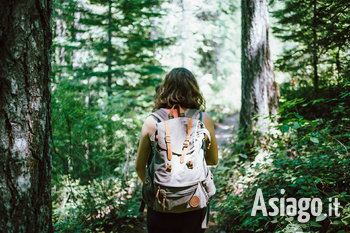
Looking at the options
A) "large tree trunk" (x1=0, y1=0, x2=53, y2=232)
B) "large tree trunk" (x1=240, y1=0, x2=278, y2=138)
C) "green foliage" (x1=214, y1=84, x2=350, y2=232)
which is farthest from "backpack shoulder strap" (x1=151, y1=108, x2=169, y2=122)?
"large tree trunk" (x1=240, y1=0, x2=278, y2=138)

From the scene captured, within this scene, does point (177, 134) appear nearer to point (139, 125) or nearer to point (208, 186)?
point (208, 186)

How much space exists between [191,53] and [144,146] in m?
8.68

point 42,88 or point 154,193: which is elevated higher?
point 42,88

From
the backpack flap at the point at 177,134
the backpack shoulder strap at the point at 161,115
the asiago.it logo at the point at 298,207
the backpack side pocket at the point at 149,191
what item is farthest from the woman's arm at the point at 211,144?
the asiago.it logo at the point at 298,207

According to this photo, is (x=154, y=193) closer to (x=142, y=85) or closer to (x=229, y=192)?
(x=229, y=192)

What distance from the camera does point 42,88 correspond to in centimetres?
192

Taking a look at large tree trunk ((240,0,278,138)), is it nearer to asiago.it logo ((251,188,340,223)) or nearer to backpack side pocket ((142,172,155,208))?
asiago.it logo ((251,188,340,223))

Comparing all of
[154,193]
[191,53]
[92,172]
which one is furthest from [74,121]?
[191,53]

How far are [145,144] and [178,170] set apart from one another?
1.38ft

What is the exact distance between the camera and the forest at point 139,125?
1.79 metres

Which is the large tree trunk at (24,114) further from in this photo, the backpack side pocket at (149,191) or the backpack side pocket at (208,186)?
the backpack side pocket at (208,186)

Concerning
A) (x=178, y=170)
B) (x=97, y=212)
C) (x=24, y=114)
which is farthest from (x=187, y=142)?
(x=97, y=212)

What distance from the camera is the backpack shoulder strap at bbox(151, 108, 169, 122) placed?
6.97 ft

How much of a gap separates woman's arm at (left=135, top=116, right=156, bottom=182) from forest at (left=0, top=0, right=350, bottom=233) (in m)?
0.36
